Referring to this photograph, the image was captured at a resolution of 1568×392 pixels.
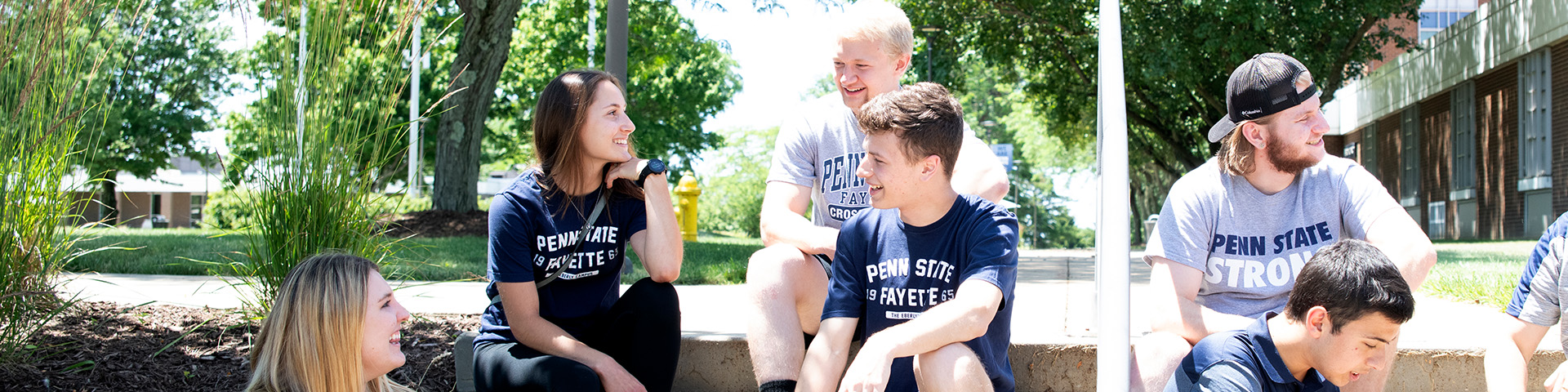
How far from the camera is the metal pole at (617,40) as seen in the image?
219 inches

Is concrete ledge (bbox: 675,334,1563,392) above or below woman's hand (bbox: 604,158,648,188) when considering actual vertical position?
below

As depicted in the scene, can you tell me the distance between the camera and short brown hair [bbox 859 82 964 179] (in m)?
2.16

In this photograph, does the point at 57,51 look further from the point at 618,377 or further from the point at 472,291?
the point at 472,291

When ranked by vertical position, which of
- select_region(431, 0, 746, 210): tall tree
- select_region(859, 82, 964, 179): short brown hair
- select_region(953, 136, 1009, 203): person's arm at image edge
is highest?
select_region(431, 0, 746, 210): tall tree

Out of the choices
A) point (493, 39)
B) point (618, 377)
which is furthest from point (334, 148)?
point (493, 39)

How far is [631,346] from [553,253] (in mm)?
306

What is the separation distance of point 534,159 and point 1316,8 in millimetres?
14246

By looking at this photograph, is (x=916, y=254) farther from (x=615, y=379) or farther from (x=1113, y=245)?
(x=615, y=379)

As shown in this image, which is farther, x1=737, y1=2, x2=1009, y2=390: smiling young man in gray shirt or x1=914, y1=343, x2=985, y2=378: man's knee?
x1=737, y1=2, x2=1009, y2=390: smiling young man in gray shirt

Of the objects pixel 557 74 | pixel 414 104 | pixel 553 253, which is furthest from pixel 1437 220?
pixel 553 253

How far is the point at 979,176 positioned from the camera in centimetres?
263

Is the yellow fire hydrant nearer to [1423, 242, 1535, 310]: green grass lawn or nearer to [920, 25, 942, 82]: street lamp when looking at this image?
[920, 25, 942, 82]: street lamp

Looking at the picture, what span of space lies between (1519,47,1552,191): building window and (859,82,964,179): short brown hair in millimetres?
16531

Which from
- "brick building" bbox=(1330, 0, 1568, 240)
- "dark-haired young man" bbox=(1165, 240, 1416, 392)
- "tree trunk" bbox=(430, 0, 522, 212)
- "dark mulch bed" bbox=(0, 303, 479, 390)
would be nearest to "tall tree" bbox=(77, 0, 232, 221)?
"tree trunk" bbox=(430, 0, 522, 212)
